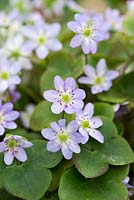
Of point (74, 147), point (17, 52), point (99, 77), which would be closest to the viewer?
point (74, 147)

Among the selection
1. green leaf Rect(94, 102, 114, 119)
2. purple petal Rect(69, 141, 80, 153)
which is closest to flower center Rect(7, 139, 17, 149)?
purple petal Rect(69, 141, 80, 153)

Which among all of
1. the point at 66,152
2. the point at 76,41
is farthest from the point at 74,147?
the point at 76,41

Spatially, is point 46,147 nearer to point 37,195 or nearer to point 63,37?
point 37,195

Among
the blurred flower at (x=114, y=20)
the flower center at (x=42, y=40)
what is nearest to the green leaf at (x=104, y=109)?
the flower center at (x=42, y=40)

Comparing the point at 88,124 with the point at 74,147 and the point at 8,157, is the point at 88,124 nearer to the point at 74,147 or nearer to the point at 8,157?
the point at 74,147

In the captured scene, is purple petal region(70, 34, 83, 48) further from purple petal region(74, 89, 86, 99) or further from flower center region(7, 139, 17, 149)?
A: flower center region(7, 139, 17, 149)
